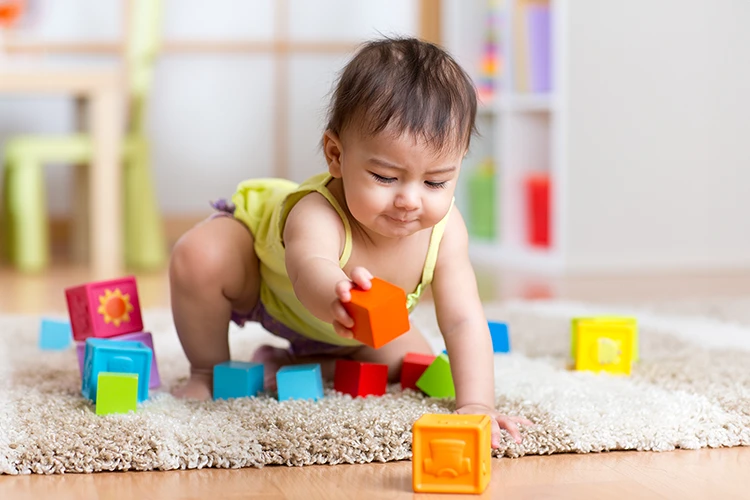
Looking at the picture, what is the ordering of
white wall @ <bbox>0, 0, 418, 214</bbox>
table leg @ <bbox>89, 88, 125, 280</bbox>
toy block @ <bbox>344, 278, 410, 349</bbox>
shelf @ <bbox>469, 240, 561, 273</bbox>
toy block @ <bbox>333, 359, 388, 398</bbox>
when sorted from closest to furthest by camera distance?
toy block @ <bbox>344, 278, 410, 349</bbox>, toy block @ <bbox>333, 359, 388, 398</bbox>, table leg @ <bbox>89, 88, 125, 280</bbox>, shelf @ <bbox>469, 240, 561, 273</bbox>, white wall @ <bbox>0, 0, 418, 214</bbox>

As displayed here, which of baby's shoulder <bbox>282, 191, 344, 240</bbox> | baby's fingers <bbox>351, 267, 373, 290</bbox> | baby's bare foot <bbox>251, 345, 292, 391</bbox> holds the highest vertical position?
baby's shoulder <bbox>282, 191, 344, 240</bbox>

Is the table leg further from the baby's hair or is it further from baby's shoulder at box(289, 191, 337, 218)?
the baby's hair

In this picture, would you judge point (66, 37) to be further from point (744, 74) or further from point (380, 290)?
point (380, 290)

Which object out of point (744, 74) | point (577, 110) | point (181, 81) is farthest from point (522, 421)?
point (181, 81)

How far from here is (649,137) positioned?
2.66 m

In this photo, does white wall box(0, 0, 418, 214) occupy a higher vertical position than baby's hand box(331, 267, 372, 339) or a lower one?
higher

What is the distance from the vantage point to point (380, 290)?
0.84 meters

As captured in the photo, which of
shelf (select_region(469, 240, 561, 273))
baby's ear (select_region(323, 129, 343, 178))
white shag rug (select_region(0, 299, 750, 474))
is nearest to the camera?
white shag rug (select_region(0, 299, 750, 474))

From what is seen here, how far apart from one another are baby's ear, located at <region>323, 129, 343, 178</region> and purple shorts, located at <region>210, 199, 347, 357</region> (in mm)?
232

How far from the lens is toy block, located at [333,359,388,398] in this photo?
113cm

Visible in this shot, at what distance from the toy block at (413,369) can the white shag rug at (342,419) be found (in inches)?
0.9

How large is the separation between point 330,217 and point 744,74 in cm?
198

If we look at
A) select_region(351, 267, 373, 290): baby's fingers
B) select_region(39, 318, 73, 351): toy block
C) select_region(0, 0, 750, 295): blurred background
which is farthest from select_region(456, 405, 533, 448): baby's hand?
select_region(0, 0, 750, 295): blurred background

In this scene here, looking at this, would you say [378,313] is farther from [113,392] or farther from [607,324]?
[607,324]
